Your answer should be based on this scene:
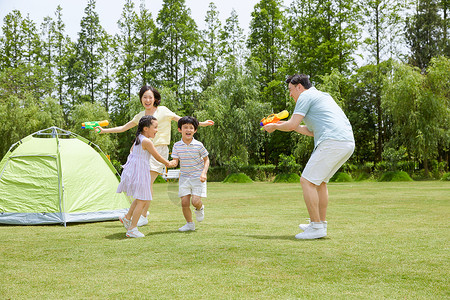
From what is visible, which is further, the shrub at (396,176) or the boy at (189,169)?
the shrub at (396,176)

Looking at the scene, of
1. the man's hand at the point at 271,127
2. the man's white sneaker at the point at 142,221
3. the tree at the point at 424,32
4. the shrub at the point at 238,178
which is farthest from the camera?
the tree at the point at 424,32

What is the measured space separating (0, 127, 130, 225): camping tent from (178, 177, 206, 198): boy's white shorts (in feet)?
6.95

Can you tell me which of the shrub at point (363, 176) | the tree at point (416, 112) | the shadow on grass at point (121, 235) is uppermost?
the tree at point (416, 112)

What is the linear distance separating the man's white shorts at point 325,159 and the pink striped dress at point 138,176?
2020 millimetres

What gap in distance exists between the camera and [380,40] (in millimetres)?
30656

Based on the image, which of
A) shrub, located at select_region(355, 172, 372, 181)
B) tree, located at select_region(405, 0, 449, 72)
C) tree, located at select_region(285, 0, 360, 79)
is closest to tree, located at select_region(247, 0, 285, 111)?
tree, located at select_region(285, 0, 360, 79)

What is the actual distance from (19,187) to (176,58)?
30.1m

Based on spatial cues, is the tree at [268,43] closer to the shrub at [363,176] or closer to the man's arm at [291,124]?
the shrub at [363,176]

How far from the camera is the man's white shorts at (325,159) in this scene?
16.7ft

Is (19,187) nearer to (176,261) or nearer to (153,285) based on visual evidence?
(176,261)

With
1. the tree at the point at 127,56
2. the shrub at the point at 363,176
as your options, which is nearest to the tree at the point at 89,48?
the tree at the point at 127,56

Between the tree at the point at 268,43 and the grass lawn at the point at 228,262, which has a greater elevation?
the tree at the point at 268,43

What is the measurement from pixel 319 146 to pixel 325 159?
0.59 feet

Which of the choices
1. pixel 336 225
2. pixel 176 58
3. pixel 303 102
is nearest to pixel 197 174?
pixel 303 102
